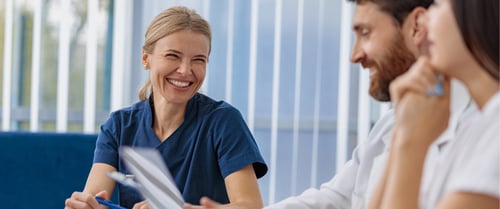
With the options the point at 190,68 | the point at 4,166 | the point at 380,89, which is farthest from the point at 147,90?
the point at 380,89

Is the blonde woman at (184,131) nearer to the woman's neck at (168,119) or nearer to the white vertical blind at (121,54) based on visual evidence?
the woman's neck at (168,119)

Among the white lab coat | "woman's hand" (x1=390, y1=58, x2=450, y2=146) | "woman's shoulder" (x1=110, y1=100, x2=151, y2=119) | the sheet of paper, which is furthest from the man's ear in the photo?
"woman's shoulder" (x1=110, y1=100, x2=151, y2=119)

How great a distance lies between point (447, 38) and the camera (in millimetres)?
1028

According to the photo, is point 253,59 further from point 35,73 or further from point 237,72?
point 35,73

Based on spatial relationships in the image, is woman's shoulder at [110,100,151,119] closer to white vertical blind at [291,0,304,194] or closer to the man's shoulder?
the man's shoulder

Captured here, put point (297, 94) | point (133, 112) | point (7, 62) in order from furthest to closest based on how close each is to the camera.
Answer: point (297, 94) → point (7, 62) → point (133, 112)

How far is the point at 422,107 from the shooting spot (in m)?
→ 1.06

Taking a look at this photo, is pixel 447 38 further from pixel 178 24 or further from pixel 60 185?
pixel 60 185

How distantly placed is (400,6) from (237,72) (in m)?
2.00

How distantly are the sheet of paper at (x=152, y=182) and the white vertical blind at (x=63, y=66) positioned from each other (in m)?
1.74

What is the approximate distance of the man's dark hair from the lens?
1.45 metres

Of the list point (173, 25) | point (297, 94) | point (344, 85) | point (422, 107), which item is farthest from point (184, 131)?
point (344, 85)

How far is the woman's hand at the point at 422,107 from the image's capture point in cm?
105

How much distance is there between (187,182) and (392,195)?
110 cm
